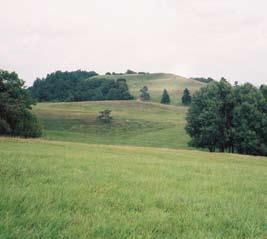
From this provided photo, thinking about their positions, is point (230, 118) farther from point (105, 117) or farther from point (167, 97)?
point (167, 97)

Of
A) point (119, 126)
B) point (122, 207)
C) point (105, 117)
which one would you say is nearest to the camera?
point (122, 207)

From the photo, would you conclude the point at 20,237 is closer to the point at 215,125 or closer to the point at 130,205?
the point at 130,205

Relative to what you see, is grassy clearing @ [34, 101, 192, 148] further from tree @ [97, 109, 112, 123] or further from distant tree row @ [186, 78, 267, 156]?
distant tree row @ [186, 78, 267, 156]

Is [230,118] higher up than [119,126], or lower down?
higher up

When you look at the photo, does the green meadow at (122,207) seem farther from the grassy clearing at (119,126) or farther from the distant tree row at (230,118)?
the grassy clearing at (119,126)

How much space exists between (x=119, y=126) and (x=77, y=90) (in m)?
81.8

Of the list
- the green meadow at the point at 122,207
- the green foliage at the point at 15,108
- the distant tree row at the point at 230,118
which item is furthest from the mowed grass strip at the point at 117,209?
the distant tree row at the point at 230,118

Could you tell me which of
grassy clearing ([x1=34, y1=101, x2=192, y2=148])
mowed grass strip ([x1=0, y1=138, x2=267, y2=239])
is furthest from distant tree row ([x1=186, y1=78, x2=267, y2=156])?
mowed grass strip ([x1=0, y1=138, x2=267, y2=239])

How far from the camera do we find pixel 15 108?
6106 cm

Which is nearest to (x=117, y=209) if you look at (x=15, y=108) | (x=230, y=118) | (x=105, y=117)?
(x=15, y=108)

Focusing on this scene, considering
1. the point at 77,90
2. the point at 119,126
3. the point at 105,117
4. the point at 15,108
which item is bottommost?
the point at 119,126

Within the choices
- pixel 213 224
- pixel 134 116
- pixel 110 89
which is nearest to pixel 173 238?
pixel 213 224

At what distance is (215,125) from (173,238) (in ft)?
194

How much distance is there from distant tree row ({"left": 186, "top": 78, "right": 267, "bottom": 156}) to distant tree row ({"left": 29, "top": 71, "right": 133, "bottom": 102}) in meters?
102
